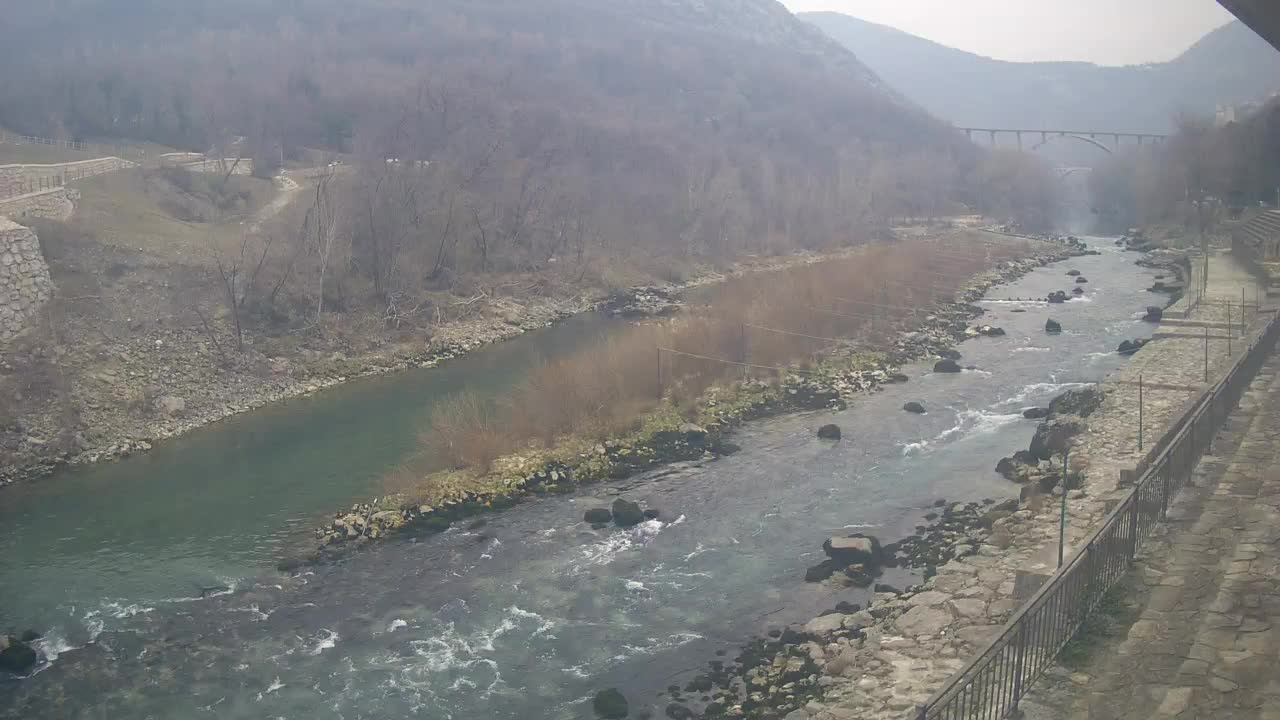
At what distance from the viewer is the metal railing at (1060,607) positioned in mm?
5723

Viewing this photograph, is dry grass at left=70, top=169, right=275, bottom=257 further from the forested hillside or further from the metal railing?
the metal railing

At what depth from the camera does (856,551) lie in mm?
12117

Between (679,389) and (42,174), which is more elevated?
(42,174)

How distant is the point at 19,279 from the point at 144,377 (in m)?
3.78

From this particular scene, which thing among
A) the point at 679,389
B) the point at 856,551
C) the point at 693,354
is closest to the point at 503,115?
the point at 693,354

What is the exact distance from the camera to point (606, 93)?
77375 millimetres

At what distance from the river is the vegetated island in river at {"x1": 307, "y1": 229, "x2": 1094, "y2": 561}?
0.74 m

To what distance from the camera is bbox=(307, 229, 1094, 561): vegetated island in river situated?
1529 cm

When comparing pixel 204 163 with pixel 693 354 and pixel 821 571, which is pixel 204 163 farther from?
pixel 821 571

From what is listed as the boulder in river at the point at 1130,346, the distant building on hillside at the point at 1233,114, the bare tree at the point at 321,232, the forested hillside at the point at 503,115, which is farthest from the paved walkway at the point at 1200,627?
the distant building on hillside at the point at 1233,114

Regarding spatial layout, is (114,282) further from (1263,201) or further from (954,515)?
(1263,201)

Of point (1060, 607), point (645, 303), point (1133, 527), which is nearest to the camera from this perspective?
point (1060, 607)

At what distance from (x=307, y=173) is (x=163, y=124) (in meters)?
11.1

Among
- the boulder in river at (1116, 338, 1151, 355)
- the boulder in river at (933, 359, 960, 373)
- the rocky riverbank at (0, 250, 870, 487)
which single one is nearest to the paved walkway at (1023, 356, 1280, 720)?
the boulder in river at (933, 359, 960, 373)
